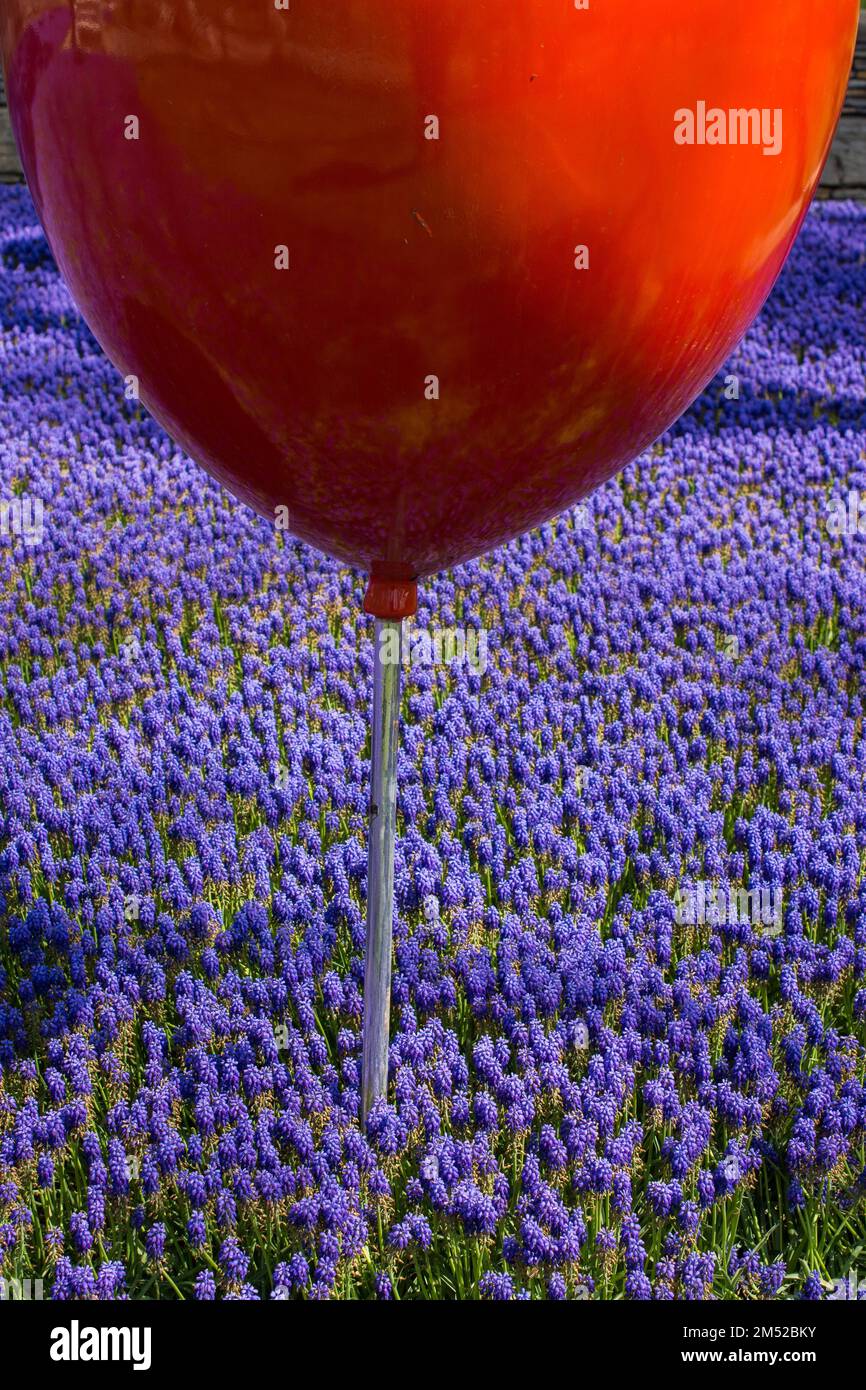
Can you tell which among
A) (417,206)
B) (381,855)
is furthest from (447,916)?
(417,206)

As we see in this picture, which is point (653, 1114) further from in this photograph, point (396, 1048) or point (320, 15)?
point (320, 15)

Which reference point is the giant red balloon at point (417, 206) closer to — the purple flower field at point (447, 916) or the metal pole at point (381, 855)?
the metal pole at point (381, 855)

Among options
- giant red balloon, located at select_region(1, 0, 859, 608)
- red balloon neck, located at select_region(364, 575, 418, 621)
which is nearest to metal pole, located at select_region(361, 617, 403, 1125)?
red balloon neck, located at select_region(364, 575, 418, 621)

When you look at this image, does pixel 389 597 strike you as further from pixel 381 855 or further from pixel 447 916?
pixel 447 916

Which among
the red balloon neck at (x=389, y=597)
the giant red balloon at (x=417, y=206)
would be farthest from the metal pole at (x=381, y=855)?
the giant red balloon at (x=417, y=206)

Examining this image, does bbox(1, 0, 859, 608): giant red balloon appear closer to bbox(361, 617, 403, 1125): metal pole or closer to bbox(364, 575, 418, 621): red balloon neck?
bbox(364, 575, 418, 621): red balloon neck

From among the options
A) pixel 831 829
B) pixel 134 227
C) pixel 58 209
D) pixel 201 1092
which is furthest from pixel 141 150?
pixel 831 829
